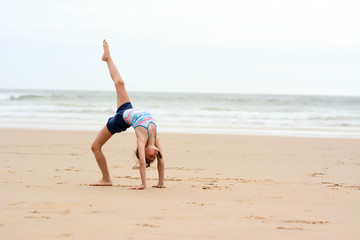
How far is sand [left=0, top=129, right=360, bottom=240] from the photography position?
14.0 ft

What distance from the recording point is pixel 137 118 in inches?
253

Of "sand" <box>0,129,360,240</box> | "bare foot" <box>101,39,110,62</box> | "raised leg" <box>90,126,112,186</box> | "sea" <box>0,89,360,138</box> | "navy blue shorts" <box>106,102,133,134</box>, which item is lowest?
"sea" <box>0,89,360,138</box>

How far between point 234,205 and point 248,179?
7.77ft

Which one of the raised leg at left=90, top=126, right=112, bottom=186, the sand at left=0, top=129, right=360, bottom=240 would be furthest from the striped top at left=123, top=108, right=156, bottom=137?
the sand at left=0, top=129, right=360, bottom=240

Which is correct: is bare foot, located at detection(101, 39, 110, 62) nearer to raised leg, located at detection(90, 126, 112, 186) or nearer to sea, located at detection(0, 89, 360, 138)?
raised leg, located at detection(90, 126, 112, 186)

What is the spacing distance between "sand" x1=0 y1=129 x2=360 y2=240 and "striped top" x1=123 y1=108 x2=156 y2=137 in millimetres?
924

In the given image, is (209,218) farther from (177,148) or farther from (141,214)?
(177,148)

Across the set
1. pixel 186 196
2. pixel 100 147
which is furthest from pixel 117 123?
pixel 186 196

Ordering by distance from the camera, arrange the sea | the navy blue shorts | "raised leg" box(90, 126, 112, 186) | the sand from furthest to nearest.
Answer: the sea → "raised leg" box(90, 126, 112, 186) → the navy blue shorts → the sand

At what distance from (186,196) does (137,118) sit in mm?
1321

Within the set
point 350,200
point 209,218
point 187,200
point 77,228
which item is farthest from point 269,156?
point 77,228

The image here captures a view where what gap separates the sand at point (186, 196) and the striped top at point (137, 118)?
36.4 inches

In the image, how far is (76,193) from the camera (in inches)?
230

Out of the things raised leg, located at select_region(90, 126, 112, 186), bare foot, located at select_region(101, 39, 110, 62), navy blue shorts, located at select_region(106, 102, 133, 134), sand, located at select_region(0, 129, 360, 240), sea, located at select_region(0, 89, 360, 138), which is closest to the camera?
sand, located at select_region(0, 129, 360, 240)
